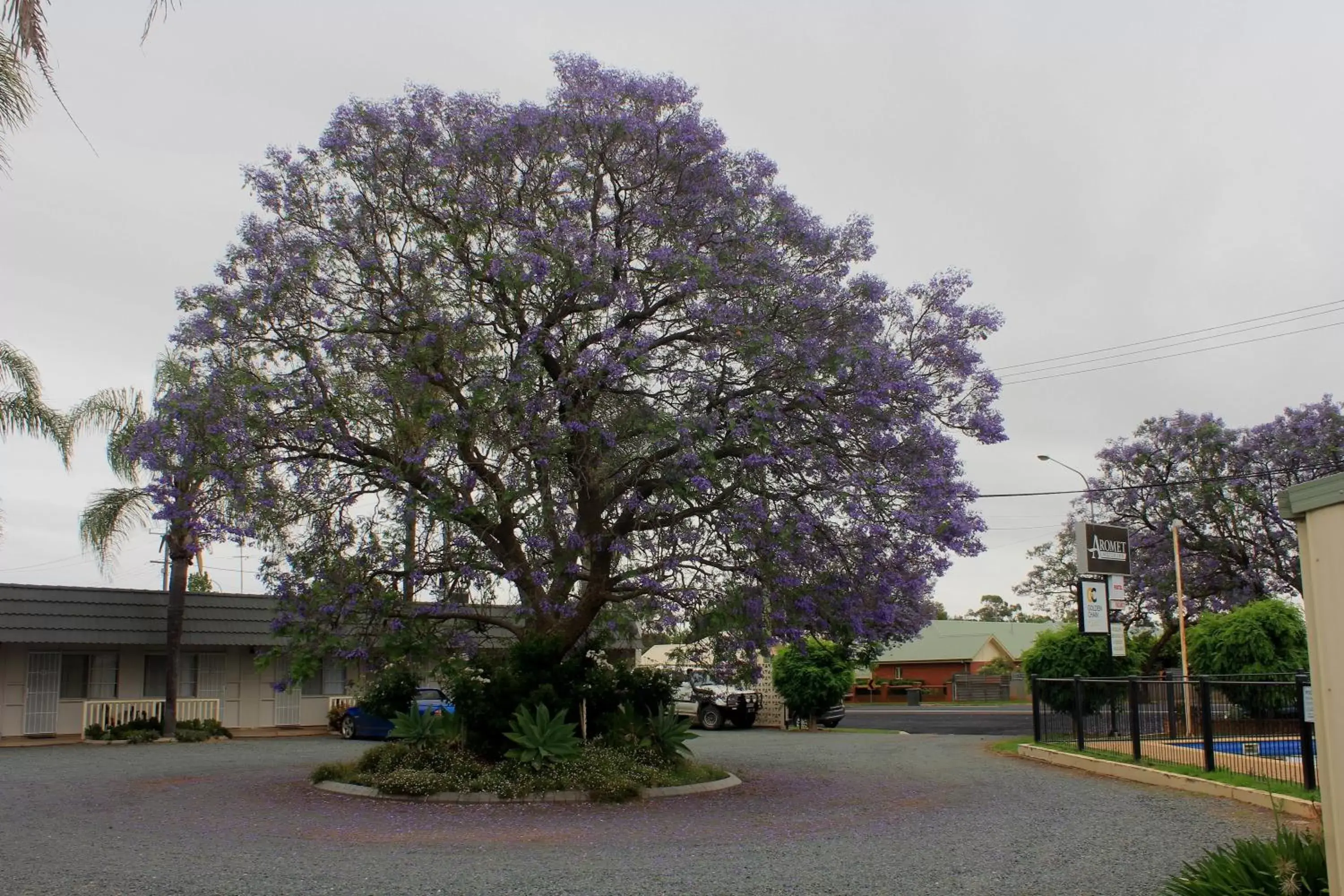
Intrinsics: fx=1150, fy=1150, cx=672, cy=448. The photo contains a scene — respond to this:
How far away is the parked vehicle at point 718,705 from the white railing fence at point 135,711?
42.4ft

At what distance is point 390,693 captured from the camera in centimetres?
1817

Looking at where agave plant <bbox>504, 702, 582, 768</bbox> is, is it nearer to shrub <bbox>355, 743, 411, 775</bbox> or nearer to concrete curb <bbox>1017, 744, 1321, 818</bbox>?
shrub <bbox>355, 743, 411, 775</bbox>

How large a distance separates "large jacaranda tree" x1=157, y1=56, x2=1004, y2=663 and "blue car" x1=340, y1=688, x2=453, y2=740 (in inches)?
498

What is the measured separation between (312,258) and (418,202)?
1.76 meters

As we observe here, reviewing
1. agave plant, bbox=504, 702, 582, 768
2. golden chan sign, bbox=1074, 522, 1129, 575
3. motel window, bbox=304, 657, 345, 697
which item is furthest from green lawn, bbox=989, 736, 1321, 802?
motel window, bbox=304, 657, 345, 697

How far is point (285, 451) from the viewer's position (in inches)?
651

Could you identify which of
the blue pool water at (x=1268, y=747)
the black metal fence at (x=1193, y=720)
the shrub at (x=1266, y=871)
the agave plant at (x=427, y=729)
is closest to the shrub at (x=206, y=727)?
the agave plant at (x=427, y=729)

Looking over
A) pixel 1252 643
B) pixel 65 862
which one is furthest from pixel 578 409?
pixel 1252 643

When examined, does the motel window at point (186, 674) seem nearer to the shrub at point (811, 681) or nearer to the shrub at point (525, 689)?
the shrub at point (811, 681)

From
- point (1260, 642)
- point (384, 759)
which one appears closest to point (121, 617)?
point (384, 759)

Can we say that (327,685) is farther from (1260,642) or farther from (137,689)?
(1260,642)

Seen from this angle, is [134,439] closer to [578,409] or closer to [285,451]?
[285,451]

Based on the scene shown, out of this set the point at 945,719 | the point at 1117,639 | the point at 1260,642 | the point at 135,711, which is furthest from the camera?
the point at 945,719

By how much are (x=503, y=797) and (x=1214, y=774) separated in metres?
10.0
